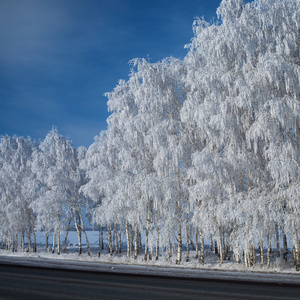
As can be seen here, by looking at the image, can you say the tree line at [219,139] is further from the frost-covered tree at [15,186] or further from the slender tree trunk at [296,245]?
the frost-covered tree at [15,186]

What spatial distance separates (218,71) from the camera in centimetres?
1703

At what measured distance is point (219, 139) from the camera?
16.6 m

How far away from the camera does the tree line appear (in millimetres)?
14219

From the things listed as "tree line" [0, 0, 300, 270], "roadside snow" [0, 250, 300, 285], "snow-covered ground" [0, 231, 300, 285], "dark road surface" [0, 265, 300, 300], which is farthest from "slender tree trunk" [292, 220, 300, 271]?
"dark road surface" [0, 265, 300, 300]

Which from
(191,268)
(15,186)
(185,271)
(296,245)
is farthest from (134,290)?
(15,186)

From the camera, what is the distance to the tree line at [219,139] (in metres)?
14.2

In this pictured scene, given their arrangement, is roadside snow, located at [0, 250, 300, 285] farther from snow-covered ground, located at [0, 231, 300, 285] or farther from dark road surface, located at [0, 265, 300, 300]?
dark road surface, located at [0, 265, 300, 300]

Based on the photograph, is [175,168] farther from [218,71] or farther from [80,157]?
[80,157]

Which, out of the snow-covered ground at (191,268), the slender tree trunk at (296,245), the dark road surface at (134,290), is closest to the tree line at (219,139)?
the slender tree trunk at (296,245)

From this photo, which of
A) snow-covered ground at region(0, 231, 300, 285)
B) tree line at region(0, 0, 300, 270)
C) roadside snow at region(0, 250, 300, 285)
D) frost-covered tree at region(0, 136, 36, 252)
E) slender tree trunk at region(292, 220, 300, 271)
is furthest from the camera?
frost-covered tree at region(0, 136, 36, 252)

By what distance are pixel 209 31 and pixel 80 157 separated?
18971 millimetres

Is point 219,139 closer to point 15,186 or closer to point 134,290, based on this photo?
point 134,290

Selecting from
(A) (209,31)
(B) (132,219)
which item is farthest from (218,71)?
(B) (132,219)

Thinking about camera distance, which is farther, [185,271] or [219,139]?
[219,139]
